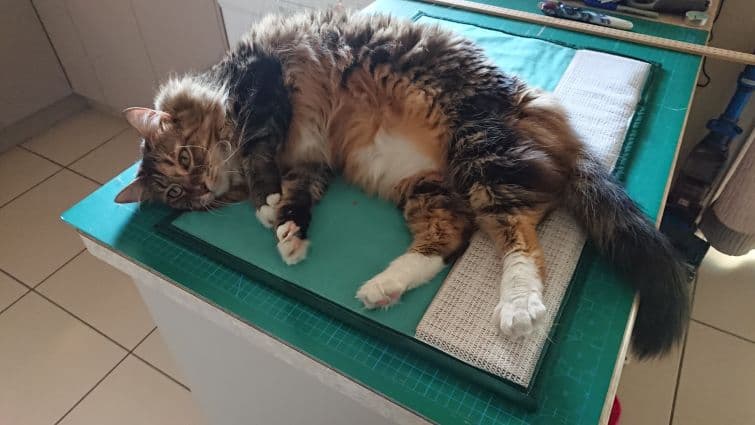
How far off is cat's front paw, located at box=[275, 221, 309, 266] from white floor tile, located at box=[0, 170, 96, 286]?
171 centimetres

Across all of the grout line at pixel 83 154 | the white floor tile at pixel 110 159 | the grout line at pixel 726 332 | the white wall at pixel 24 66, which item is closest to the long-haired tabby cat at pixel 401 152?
the grout line at pixel 726 332

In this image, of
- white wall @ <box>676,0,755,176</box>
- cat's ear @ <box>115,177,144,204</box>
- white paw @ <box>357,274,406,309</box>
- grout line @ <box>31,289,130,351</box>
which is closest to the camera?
white paw @ <box>357,274,406,309</box>

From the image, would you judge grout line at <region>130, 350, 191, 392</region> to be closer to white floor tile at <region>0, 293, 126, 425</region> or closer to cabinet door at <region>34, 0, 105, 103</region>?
white floor tile at <region>0, 293, 126, 425</region>

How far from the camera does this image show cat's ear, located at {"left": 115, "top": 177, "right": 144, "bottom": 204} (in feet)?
3.42

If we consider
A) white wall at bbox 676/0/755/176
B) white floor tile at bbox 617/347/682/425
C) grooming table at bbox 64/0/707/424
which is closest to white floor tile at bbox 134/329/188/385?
grooming table at bbox 64/0/707/424

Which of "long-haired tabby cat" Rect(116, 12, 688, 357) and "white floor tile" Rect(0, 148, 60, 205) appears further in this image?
"white floor tile" Rect(0, 148, 60, 205)

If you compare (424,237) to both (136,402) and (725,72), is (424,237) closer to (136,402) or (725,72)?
(136,402)

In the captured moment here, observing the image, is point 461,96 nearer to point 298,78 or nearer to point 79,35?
point 298,78

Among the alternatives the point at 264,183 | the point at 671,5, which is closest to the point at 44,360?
the point at 264,183

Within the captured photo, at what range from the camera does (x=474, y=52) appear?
1.19 meters

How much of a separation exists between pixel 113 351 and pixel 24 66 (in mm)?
1790

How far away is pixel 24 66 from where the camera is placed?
8.84ft

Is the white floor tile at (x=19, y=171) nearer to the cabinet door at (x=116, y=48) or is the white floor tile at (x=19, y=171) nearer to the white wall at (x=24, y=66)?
the white wall at (x=24, y=66)

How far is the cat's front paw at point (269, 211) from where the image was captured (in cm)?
104
